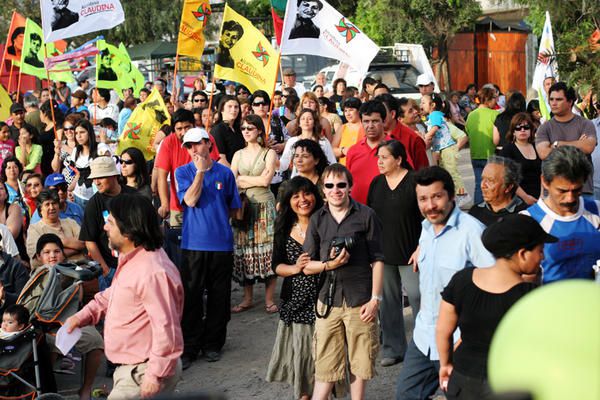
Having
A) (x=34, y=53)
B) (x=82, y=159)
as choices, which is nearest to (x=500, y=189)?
(x=82, y=159)

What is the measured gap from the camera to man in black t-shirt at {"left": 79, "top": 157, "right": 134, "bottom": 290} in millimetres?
7488

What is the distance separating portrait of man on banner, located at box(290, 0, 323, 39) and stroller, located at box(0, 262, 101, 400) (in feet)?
16.4

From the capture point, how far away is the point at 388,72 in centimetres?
2250

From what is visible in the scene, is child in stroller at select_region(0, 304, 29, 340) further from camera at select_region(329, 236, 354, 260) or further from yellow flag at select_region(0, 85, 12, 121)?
yellow flag at select_region(0, 85, 12, 121)

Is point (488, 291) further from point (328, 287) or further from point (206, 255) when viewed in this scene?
point (206, 255)

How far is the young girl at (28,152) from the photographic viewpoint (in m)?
11.8

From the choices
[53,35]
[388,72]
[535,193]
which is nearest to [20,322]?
[535,193]

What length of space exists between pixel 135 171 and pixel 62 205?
2.32 feet

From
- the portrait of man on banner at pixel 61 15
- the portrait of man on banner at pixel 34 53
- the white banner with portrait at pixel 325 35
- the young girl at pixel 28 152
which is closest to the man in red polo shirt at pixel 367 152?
the white banner with portrait at pixel 325 35

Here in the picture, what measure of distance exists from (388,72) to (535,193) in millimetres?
14292

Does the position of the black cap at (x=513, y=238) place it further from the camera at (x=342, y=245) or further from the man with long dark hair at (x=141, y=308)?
the camera at (x=342, y=245)

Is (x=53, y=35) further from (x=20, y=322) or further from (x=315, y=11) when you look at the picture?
(x=20, y=322)

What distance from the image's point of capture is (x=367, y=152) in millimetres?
7867

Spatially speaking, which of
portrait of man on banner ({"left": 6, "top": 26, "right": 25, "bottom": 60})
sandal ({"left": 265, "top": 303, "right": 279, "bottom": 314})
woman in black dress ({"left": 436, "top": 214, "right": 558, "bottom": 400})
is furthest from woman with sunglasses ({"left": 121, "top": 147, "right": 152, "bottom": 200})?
portrait of man on banner ({"left": 6, "top": 26, "right": 25, "bottom": 60})
